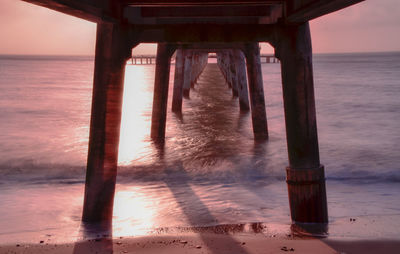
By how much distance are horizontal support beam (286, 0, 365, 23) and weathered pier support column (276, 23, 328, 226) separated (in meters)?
0.24

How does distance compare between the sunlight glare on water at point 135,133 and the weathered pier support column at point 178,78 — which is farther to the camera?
the weathered pier support column at point 178,78

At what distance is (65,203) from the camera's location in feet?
19.5

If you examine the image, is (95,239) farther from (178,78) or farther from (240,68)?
(178,78)

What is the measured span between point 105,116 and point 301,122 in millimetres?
1756

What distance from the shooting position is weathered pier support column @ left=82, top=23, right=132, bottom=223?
14.0 feet

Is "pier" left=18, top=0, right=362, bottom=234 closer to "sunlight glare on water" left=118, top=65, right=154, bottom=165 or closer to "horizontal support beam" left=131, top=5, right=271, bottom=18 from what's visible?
"horizontal support beam" left=131, top=5, right=271, bottom=18

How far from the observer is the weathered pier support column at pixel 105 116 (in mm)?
4270

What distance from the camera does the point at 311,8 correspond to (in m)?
3.34

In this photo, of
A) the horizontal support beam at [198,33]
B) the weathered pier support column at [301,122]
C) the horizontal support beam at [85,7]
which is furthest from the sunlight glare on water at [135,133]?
the horizontal support beam at [85,7]

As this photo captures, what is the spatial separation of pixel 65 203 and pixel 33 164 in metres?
3.51

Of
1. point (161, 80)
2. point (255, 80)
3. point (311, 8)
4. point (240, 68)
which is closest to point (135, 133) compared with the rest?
point (161, 80)

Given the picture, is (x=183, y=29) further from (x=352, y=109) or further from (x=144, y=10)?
(x=352, y=109)

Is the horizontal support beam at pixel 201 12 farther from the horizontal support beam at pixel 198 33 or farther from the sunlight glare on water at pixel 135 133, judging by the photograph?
the sunlight glare on water at pixel 135 133

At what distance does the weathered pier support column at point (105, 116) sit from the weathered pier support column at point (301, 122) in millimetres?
1464
